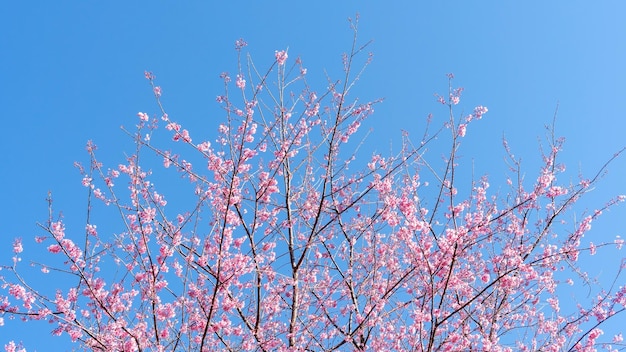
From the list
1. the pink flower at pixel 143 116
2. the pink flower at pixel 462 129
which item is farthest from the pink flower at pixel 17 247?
the pink flower at pixel 462 129

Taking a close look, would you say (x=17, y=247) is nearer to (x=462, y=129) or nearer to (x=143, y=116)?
(x=143, y=116)

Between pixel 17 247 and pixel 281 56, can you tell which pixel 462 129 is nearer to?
pixel 281 56

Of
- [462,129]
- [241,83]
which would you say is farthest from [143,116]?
[462,129]

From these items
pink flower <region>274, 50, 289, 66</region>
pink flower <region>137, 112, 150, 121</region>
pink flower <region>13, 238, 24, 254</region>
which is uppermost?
pink flower <region>274, 50, 289, 66</region>

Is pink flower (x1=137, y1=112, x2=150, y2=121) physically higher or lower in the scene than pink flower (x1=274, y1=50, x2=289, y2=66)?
lower

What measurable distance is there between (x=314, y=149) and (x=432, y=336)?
2.43m

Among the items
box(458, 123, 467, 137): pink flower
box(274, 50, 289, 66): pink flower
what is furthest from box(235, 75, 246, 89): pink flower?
box(458, 123, 467, 137): pink flower

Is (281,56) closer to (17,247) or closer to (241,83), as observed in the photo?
(241,83)

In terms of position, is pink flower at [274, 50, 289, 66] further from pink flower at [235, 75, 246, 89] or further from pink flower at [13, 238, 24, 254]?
pink flower at [13, 238, 24, 254]

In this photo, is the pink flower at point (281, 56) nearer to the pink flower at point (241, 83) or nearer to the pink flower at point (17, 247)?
the pink flower at point (241, 83)

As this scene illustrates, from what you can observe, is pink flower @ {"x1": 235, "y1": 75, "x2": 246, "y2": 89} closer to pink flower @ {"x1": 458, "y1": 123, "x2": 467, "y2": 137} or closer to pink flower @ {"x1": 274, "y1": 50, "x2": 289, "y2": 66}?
pink flower @ {"x1": 274, "y1": 50, "x2": 289, "y2": 66}

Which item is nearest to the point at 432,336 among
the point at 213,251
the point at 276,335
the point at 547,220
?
the point at 276,335

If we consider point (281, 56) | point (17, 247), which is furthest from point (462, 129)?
point (17, 247)

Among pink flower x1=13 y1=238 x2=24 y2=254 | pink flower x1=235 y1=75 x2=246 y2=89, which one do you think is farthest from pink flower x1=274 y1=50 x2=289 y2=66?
pink flower x1=13 y1=238 x2=24 y2=254
